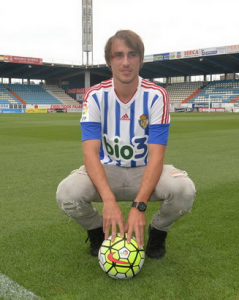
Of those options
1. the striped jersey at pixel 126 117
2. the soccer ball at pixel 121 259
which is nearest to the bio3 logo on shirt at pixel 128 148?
the striped jersey at pixel 126 117

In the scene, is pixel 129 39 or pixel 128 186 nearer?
pixel 129 39

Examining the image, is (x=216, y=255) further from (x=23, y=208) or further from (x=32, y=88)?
(x=32, y=88)

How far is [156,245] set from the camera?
110 inches

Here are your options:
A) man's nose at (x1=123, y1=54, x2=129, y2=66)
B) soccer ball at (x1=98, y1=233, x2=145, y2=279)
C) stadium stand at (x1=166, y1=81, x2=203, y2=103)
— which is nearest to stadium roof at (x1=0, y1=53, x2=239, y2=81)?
stadium stand at (x1=166, y1=81, x2=203, y2=103)

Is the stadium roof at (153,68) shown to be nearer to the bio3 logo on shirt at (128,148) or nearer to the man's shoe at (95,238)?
the bio3 logo on shirt at (128,148)

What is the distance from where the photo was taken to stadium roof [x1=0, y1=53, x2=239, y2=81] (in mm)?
46312

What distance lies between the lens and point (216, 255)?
2742 millimetres

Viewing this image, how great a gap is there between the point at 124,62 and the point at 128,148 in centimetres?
71

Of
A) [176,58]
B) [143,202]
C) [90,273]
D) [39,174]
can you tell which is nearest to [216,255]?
[143,202]

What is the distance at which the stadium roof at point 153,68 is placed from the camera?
152 ft

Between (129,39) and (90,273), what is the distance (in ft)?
5.89

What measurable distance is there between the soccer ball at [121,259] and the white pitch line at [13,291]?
0.52 meters

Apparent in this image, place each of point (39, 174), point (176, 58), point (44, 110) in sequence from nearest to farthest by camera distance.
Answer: point (39, 174) → point (176, 58) → point (44, 110)

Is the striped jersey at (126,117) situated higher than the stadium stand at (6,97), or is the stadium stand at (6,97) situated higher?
the stadium stand at (6,97)
